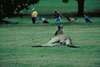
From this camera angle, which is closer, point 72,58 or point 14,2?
point 72,58

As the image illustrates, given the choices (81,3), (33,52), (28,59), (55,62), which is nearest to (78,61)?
(55,62)

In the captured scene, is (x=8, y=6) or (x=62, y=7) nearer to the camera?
(x=8, y=6)

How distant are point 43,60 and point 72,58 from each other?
44.8 inches

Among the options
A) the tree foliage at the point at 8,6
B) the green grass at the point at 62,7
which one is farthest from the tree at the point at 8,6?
the green grass at the point at 62,7

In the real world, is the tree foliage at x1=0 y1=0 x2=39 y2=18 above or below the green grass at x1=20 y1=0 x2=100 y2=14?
above

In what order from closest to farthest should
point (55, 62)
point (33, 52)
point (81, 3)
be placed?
point (55, 62) → point (33, 52) → point (81, 3)

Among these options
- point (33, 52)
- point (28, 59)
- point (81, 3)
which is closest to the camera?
point (28, 59)

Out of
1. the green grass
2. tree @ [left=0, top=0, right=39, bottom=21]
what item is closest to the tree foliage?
tree @ [left=0, top=0, right=39, bottom=21]

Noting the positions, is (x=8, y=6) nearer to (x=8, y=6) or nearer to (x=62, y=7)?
(x=8, y=6)

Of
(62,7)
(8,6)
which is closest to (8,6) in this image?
(8,6)

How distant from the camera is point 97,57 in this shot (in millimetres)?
15039

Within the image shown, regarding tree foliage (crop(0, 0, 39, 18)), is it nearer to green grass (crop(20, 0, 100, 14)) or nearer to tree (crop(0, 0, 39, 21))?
tree (crop(0, 0, 39, 21))

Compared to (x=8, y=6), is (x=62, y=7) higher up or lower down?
lower down

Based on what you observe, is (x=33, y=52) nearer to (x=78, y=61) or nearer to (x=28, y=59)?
(x=28, y=59)
